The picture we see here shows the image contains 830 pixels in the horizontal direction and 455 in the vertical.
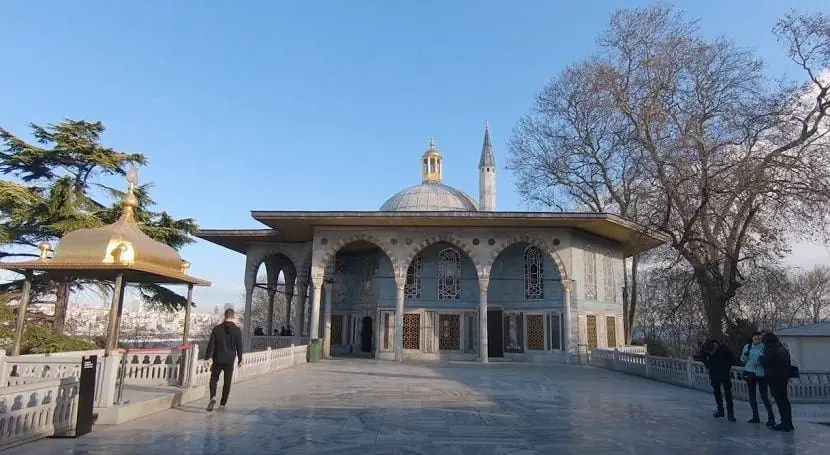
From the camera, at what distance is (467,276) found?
1936 cm

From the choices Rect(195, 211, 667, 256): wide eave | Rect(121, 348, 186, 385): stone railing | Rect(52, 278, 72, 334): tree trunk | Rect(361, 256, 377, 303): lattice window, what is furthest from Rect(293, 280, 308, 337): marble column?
Rect(121, 348, 186, 385): stone railing

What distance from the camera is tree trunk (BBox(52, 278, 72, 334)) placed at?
16438mm

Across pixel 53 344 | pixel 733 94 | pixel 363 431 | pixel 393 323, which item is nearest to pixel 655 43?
pixel 733 94

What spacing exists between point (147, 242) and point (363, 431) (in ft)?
12.3

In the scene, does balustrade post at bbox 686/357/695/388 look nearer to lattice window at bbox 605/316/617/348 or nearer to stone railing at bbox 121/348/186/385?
lattice window at bbox 605/316/617/348

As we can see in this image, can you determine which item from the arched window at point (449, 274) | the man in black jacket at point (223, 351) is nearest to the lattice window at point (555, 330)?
the arched window at point (449, 274)

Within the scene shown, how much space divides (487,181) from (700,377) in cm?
1933

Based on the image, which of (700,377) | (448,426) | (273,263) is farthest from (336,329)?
(448,426)

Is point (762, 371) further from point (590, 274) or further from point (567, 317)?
point (590, 274)

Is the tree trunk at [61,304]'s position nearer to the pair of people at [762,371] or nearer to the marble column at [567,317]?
the marble column at [567,317]

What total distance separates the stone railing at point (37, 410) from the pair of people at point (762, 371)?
743cm

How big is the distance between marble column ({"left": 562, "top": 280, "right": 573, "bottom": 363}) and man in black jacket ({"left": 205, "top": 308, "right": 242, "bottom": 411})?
12.9 m

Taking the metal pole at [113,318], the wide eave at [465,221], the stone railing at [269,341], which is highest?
the wide eave at [465,221]

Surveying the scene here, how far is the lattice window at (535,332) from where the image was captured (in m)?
18.2
